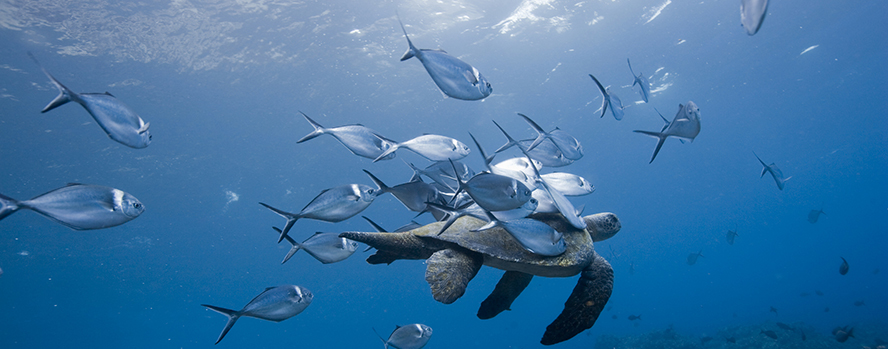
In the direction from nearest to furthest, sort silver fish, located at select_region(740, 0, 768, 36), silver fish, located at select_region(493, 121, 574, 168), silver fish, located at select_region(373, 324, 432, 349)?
silver fish, located at select_region(740, 0, 768, 36) < silver fish, located at select_region(493, 121, 574, 168) < silver fish, located at select_region(373, 324, 432, 349)

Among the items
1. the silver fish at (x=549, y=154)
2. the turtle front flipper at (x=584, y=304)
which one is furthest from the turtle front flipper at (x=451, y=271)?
the silver fish at (x=549, y=154)

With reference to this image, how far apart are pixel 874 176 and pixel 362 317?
294ft

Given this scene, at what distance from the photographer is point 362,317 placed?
70812mm

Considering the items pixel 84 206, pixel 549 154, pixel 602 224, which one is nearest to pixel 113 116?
pixel 84 206

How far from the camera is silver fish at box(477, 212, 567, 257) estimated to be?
2453 millimetres

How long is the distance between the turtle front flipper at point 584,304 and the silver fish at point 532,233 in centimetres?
63

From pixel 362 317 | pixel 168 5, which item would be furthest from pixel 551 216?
pixel 362 317

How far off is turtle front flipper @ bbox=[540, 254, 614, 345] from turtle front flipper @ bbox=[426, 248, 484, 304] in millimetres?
787

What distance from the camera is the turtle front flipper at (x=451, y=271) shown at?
2279 mm

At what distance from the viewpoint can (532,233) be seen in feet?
8.29

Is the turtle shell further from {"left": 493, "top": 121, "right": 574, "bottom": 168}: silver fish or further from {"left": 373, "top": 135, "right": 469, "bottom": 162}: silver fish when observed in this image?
{"left": 493, "top": 121, "right": 574, "bottom": 168}: silver fish

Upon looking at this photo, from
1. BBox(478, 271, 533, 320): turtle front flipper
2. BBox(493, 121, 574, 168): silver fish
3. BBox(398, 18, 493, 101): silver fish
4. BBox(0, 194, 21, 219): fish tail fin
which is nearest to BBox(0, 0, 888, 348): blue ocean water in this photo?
BBox(493, 121, 574, 168): silver fish

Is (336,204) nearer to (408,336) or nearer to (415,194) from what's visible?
(415,194)

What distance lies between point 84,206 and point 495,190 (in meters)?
2.89
